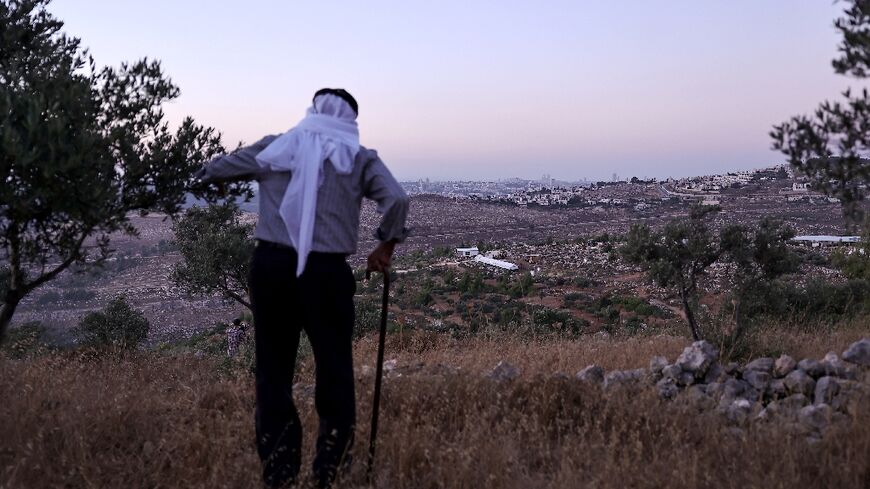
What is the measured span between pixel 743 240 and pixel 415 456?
7218 millimetres

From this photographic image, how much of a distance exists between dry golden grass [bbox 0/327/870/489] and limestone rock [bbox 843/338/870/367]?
1.65 meters

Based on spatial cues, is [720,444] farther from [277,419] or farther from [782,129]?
[277,419]

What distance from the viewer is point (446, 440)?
3.87m

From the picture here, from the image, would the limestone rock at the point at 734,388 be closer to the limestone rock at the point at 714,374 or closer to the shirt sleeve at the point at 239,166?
the limestone rock at the point at 714,374

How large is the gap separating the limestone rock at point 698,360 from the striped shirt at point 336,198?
3.36 meters

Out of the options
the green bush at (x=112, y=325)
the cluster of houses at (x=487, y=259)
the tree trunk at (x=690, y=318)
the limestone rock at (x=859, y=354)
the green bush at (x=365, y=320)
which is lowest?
the cluster of houses at (x=487, y=259)

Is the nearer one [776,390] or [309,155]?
[309,155]

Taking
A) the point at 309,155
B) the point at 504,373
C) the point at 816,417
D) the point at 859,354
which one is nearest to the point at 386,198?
the point at 309,155

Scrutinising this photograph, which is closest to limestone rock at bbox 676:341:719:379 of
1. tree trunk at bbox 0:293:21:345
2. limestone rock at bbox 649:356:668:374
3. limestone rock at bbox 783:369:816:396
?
limestone rock at bbox 649:356:668:374

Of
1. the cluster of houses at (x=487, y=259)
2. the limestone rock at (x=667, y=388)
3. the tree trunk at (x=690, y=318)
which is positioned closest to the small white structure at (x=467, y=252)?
the cluster of houses at (x=487, y=259)

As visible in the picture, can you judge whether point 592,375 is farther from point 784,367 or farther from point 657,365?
point 784,367

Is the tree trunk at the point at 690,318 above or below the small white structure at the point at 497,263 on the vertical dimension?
above

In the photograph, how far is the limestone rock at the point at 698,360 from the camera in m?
5.31

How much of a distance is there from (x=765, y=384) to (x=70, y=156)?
5.06 metres
